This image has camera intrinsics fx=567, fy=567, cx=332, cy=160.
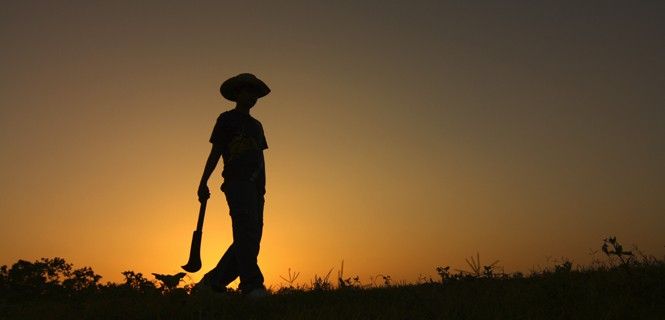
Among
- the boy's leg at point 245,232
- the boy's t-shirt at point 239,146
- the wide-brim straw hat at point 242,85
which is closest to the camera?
the boy's leg at point 245,232

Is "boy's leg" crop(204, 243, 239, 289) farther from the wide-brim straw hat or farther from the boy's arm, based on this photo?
the wide-brim straw hat

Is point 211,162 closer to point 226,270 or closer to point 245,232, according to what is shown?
point 245,232

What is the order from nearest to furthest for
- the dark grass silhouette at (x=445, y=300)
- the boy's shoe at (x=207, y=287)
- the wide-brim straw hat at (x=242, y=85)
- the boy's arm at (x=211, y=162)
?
the dark grass silhouette at (x=445, y=300) → the boy's shoe at (x=207, y=287) → the boy's arm at (x=211, y=162) → the wide-brim straw hat at (x=242, y=85)

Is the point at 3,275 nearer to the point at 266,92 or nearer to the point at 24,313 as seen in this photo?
the point at 24,313

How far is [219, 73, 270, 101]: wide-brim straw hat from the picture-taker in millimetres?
7113

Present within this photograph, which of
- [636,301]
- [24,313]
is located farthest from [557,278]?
[24,313]

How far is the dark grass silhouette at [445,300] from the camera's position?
4.65 m

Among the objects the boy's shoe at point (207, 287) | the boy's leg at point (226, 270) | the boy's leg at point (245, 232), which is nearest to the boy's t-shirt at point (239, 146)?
the boy's leg at point (245, 232)

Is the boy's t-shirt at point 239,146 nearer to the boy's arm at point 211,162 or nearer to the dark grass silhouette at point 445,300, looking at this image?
the boy's arm at point 211,162

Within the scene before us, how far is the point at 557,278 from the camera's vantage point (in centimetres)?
626

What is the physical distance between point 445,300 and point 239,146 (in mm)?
3007

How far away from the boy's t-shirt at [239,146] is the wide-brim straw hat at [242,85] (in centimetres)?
37

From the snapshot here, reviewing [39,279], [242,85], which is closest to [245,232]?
[242,85]

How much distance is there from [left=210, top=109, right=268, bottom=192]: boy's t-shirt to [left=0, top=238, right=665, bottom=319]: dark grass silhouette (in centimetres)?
137
